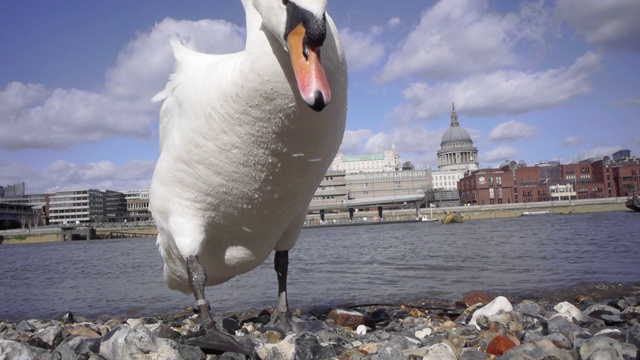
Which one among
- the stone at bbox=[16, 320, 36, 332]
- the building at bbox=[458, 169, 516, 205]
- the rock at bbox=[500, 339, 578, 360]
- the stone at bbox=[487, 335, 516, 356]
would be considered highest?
the building at bbox=[458, 169, 516, 205]

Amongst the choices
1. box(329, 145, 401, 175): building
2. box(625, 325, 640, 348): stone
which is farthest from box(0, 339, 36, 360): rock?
box(329, 145, 401, 175): building

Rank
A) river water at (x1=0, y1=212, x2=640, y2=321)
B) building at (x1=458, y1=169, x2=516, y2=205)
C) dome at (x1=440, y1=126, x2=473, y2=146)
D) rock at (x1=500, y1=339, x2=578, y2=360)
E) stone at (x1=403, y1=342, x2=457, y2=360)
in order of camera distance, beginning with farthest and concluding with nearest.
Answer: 1. dome at (x1=440, y1=126, x2=473, y2=146)
2. building at (x1=458, y1=169, x2=516, y2=205)
3. river water at (x1=0, y1=212, x2=640, y2=321)
4. stone at (x1=403, y1=342, x2=457, y2=360)
5. rock at (x1=500, y1=339, x2=578, y2=360)

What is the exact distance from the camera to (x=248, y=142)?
2.57 metres

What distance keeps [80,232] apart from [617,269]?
7635 cm

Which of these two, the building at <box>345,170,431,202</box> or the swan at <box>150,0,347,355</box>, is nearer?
the swan at <box>150,0,347,355</box>

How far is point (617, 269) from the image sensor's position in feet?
26.5

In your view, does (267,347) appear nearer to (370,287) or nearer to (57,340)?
(57,340)

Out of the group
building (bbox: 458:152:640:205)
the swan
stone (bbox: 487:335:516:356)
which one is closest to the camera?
the swan

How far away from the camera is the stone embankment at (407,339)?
8.42ft

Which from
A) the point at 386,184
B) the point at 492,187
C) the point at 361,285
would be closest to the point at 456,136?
the point at 386,184

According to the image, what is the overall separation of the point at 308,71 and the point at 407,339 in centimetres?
200

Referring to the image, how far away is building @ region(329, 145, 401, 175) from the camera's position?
563ft

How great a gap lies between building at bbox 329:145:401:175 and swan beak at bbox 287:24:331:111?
6557 inches

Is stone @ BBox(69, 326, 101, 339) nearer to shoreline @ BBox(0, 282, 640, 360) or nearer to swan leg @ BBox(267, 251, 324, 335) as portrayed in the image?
shoreline @ BBox(0, 282, 640, 360)
